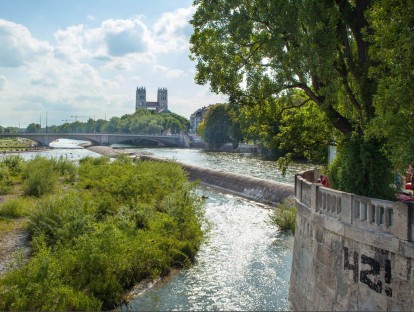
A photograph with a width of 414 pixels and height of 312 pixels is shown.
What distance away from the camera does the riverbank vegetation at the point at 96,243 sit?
1228 cm

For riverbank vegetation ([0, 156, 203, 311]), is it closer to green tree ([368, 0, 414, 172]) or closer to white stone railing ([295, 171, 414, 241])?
white stone railing ([295, 171, 414, 241])

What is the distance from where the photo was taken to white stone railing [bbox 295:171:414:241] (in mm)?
8477

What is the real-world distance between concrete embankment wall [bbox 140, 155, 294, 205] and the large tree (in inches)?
630

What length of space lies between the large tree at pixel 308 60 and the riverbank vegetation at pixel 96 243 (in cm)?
691

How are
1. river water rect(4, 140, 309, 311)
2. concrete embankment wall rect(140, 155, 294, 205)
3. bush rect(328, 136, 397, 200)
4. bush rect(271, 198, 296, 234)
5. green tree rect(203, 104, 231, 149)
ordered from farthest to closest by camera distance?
green tree rect(203, 104, 231, 149), concrete embankment wall rect(140, 155, 294, 205), bush rect(271, 198, 296, 234), river water rect(4, 140, 309, 311), bush rect(328, 136, 397, 200)

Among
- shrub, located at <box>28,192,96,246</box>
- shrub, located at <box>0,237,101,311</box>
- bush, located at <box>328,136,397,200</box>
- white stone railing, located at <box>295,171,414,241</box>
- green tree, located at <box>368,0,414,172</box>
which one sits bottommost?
shrub, located at <box>0,237,101,311</box>

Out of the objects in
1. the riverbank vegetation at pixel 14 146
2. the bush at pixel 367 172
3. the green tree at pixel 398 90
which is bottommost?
the riverbank vegetation at pixel 14 146

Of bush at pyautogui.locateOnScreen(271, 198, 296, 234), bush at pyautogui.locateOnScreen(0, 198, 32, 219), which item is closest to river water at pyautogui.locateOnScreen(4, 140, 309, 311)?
bush at pyautogui.locateOnScreen(271, 198, 296, 234)

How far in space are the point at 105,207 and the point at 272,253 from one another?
9.23 meters

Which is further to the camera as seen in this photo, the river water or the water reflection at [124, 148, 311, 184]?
the water reflection at [124, 148, 311, 184]

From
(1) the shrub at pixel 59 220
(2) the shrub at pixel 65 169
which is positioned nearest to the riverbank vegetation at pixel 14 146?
(2) the shrub at pixel 65 169

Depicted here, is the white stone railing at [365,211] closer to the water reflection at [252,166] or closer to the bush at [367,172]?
the bush at [367,172]

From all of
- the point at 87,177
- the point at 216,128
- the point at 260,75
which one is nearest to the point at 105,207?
the point at 260,75

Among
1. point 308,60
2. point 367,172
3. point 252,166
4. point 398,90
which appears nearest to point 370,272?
point 367,172
